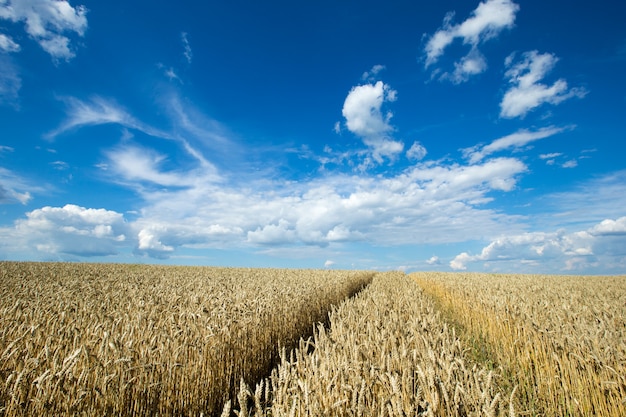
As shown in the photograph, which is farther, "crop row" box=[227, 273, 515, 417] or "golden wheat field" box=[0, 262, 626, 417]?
"golden wheat field" box=[0, 262, 626, 417]

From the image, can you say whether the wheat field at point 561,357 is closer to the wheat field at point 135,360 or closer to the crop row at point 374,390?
the crop row at point 374,390

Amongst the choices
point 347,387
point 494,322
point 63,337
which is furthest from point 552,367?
point 63,337

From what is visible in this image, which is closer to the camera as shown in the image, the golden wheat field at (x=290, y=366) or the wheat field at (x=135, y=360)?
the golden wheat field at (x=290, y=366)

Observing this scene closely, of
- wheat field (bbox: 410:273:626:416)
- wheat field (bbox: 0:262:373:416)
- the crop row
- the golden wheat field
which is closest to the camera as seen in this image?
the crop row

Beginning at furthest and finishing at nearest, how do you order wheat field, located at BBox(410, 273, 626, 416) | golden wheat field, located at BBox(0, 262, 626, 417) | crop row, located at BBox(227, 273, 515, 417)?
wheat field, located at BBox(410, 273, 626, 416) → golden wheat field, located at BBox(0, 262, 626, 417) → crop row, located at BBox(227, 273, 515, 417)

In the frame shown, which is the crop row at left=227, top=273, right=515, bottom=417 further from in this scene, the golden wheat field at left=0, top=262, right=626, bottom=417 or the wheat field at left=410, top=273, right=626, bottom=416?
the wheat field at left=410, top=273, right=626, bottom=416

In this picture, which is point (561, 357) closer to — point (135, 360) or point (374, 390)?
point (374, 390)

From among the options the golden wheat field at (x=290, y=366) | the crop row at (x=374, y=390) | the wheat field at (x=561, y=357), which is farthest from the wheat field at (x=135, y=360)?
the wheat field at (x=561, y=357)

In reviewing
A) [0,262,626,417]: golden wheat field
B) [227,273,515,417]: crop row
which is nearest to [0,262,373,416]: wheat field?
[0,262,626,417]: golden wheat field

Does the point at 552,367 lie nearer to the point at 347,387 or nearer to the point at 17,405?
the point at 347,387

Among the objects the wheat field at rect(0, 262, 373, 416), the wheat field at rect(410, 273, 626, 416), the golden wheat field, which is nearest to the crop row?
the golden wheat field

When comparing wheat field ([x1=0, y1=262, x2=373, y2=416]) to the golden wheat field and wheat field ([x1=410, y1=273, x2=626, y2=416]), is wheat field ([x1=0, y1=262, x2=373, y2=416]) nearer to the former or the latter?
the golden wheat field

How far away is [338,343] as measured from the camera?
4297 millimetres

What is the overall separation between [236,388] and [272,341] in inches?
73.5
